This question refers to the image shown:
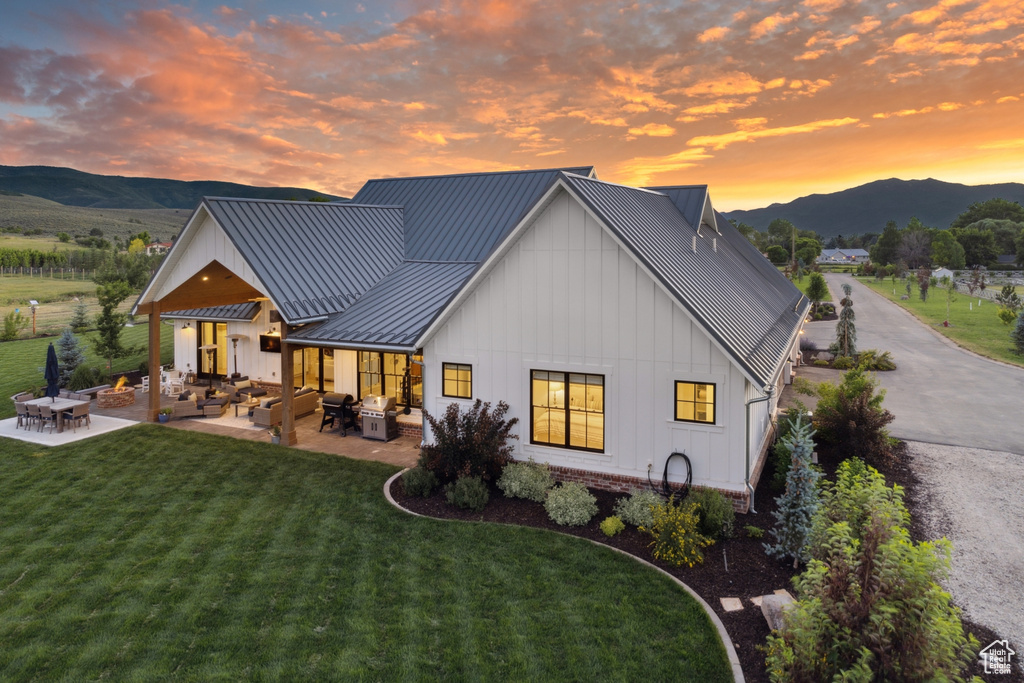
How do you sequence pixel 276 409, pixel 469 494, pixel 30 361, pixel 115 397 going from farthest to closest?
pixel 30 361
pixel 115 397
pixel 276 409
pixel 469 494

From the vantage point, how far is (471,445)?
11969 millimetres

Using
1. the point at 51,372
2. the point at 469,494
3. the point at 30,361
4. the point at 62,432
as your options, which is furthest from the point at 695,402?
the point at 30,361

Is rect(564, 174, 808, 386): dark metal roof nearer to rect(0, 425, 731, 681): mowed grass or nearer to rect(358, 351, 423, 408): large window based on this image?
rect(0, 425, 731, 681): mowed grass

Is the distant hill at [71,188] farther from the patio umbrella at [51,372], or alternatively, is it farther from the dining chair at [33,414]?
the dining chair at [33,414]

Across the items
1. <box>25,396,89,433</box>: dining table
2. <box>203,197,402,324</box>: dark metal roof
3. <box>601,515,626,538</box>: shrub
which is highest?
<box>203,197,402,324</box>: dark metal roof

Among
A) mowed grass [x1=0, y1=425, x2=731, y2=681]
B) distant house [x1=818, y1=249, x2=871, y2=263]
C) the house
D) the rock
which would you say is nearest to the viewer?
mowed grass [x1=0, y1=425, x2=731, y2=681]

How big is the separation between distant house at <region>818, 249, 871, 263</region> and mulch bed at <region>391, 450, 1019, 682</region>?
6585 inches

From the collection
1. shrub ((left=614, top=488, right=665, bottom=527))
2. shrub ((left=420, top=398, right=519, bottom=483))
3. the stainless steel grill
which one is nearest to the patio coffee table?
the stainless steel grill

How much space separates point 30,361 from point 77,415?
15780 mm

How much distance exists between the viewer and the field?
308ft

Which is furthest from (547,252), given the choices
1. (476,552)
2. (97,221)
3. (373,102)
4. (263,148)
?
(97,221)

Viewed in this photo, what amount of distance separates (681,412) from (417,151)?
33946 millimetres

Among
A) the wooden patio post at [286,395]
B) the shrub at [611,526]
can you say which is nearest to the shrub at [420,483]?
the shrub at [611,526]

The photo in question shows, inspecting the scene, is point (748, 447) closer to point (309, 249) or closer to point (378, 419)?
point (378, 419)
